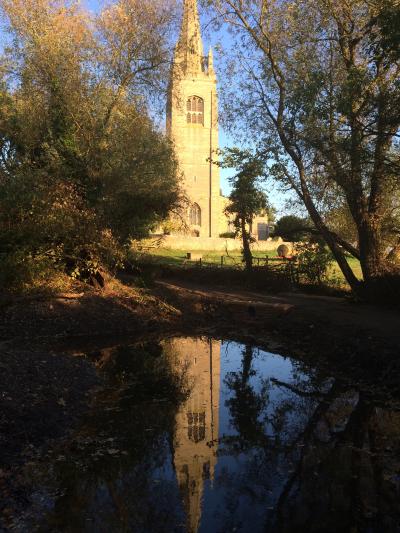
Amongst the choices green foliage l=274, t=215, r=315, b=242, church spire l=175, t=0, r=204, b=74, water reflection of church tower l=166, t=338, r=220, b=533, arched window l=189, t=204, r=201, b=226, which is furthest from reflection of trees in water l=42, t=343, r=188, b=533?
arched window l=189, t=204, r=201, b=226

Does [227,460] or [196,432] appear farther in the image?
[196,432]

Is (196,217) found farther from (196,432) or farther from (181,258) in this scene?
(196,432)

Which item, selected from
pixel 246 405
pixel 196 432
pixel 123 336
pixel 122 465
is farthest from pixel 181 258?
pixel 122 465

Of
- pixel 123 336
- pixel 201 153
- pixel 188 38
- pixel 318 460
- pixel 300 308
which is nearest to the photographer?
pixel 318 460

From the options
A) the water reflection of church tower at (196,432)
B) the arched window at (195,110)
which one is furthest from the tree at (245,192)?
the arched window at (195,110)

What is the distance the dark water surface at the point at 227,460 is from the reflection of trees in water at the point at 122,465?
0.02 metres

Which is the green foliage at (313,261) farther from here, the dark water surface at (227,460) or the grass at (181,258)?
the dark water surface at (227,460)

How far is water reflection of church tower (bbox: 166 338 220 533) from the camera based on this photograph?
601 cm

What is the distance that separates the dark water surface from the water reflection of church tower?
2cm

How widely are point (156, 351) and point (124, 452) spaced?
6.65 metres

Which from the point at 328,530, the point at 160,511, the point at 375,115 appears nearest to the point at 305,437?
the point at 328,530

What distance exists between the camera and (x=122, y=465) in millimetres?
6582

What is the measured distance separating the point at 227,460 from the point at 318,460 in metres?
1.30

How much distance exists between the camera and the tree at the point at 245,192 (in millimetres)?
18688
